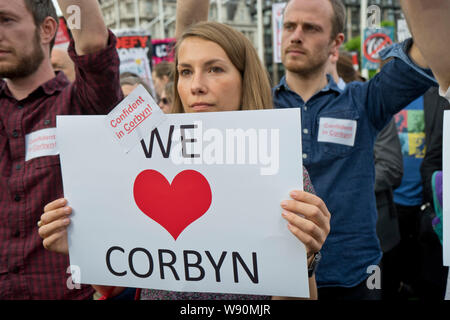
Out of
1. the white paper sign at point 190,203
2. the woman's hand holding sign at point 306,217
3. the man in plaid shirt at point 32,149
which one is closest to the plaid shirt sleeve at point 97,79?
the man in plaid shirt at point 32,149

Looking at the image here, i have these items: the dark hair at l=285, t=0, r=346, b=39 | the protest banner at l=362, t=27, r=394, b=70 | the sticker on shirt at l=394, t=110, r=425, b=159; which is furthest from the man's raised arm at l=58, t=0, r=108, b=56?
the protest banner at l=362, t=27, r=394, b=70

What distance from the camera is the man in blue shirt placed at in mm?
2006

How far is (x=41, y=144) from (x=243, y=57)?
0.81m

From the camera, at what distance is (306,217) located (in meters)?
1.13

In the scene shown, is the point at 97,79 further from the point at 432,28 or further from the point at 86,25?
the point at 432,28

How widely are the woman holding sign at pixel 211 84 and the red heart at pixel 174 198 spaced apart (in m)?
0.24

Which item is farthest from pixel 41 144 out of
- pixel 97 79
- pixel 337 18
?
pixel 337 18

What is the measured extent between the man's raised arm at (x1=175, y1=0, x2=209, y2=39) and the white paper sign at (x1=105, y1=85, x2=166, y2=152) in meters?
0.73

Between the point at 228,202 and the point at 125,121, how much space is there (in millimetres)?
374

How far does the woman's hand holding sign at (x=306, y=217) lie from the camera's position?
→ 3.63 feet

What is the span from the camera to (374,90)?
203 cm

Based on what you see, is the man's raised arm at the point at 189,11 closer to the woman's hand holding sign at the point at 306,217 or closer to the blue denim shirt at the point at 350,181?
the blue denim shirt at the point at 350,181

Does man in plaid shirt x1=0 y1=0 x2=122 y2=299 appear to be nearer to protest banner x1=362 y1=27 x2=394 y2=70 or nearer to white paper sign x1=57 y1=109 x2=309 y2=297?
white paper sign x1=57 y1=109 x2=309 y2=297
